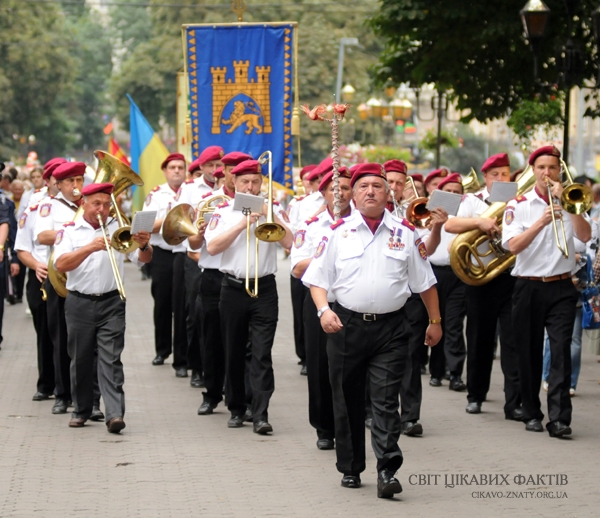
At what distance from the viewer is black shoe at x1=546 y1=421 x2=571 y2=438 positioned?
943 cm

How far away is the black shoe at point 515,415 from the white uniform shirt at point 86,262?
332 centimetres

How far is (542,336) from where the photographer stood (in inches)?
386

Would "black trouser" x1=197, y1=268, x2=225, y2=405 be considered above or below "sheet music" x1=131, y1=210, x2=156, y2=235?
below

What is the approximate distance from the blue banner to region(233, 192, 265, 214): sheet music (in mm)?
6669

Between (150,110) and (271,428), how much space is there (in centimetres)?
4964

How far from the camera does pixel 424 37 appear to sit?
17719 millimetres

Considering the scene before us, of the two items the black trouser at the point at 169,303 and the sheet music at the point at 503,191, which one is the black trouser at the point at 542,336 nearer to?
the sheet music at the point at 503,191

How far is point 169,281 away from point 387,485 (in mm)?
6598

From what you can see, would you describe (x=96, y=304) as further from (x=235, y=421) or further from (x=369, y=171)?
(x=369, y=171)

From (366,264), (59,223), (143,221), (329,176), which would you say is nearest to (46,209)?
(59,223)

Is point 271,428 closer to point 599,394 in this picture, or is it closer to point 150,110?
point 599,394

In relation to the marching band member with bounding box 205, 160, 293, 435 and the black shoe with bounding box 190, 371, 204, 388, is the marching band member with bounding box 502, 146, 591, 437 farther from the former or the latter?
the black shoe with bounding box 190, 371, 204, 388

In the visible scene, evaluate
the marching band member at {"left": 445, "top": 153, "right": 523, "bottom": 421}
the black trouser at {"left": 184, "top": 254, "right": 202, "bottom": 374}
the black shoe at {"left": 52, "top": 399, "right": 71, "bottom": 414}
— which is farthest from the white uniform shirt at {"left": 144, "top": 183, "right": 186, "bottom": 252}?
the marching band member at {"left": 445, "top": 153, "right": 523, "bottom": 421}

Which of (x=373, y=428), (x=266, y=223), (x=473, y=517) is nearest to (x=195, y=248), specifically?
(x=266, y=223)
